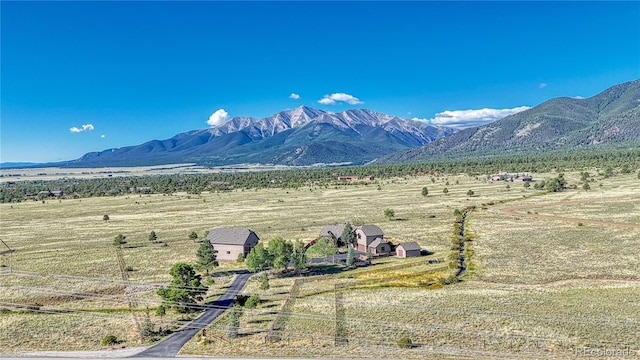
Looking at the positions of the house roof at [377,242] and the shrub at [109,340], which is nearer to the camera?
the shrub at [109,340]

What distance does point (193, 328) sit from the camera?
42.9m

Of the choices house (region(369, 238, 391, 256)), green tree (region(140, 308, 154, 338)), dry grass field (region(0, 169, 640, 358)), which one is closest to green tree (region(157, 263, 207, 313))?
dry grass field (region(0, 169, 640, 358))

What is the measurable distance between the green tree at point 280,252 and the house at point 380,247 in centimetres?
1634

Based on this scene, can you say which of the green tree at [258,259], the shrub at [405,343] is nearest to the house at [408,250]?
the green tree at [258,259]

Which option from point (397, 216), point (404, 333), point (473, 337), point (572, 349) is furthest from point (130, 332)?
point (397, 216)

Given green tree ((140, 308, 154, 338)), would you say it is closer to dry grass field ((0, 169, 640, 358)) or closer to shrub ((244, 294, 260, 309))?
dry grass field ((0, 169, 640, 358))

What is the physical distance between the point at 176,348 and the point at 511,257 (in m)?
49.0

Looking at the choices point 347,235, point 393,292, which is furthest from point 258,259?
point 347,235

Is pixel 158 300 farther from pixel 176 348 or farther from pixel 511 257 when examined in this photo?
pixel 511 257

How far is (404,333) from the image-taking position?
3941cm

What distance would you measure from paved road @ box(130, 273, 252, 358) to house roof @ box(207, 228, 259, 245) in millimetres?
11679

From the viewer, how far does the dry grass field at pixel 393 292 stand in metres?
38.1

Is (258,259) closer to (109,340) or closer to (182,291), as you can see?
(182,291)

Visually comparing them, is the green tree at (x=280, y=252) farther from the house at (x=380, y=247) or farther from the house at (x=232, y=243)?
the house at (x=380, y=247)
